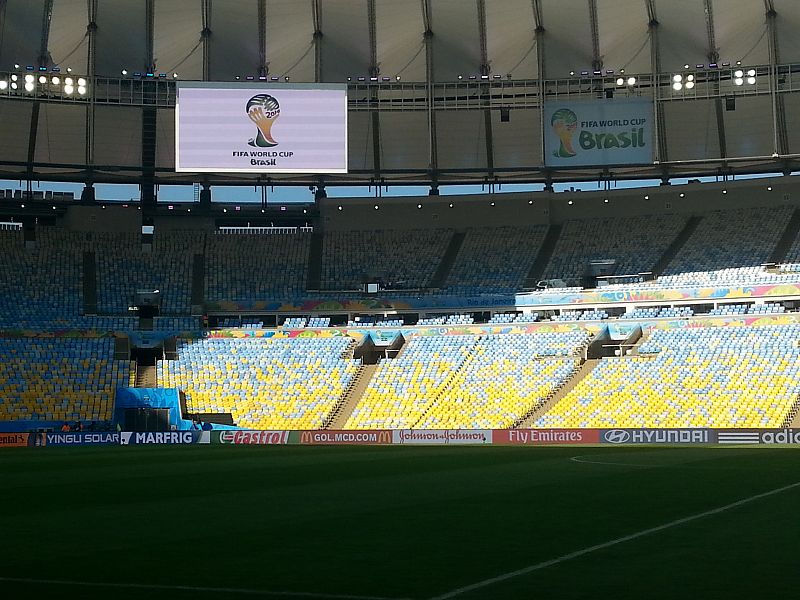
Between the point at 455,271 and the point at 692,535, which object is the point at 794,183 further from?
the point at 692,535

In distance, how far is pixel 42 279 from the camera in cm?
7038

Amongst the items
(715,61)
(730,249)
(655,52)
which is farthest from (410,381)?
(715,61)

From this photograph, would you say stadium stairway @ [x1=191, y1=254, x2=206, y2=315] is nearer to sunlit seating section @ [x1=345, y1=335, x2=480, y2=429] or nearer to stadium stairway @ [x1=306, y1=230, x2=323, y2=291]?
stadium stairway @ [x1=306, y1=230, x2=323, y2=291]

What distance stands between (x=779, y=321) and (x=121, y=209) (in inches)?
1655

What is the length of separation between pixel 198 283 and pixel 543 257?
22740mm

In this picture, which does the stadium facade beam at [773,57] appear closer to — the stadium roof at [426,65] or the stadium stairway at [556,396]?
the stadium roof at [426,65]

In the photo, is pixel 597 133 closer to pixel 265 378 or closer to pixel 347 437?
pixel 265 378

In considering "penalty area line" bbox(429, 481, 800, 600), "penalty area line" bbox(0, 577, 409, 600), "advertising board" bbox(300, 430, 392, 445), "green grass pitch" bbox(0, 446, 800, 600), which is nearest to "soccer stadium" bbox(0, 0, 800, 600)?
"advertising board" bbox(300, 430, 392, 445)

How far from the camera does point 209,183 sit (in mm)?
72250

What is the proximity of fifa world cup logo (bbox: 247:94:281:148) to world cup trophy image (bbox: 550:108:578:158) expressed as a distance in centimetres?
1648

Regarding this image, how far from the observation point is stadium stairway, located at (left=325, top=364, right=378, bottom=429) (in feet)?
198

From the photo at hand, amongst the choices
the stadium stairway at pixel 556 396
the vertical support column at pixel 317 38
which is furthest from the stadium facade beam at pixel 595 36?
the stadium stairway at pixel 556 396

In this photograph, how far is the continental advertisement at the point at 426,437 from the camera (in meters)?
49.6

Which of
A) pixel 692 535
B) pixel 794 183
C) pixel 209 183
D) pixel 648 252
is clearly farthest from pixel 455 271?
pixel 692 535
